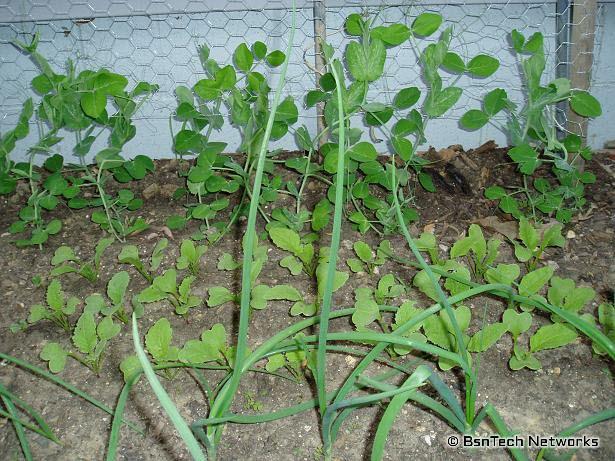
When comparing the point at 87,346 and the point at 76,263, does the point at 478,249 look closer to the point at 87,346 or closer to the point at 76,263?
the point at 87,346

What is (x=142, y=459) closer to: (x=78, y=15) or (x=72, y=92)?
(x=72, y=92)

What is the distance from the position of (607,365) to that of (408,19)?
1120 mm

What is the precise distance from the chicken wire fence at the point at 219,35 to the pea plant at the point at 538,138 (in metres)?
0.21

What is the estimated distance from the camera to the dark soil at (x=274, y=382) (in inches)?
39.6

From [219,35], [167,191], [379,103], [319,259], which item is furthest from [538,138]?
[167,191]

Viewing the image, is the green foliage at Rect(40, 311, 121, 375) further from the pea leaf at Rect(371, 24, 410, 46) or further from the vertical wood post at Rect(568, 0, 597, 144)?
the vertical wood post at Rect(568, 0, 597, 144)

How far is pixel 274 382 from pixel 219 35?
3.68 ft

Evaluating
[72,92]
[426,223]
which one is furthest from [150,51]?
[426,223]

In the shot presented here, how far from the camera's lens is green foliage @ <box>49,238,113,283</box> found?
4.58ft

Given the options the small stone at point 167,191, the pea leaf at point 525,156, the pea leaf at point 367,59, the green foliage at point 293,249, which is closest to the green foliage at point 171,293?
the green foliage at point 293,249

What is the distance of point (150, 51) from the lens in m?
1.75

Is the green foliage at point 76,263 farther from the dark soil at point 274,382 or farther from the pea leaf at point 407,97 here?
the pea leaf at point 407,97

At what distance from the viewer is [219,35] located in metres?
1.73

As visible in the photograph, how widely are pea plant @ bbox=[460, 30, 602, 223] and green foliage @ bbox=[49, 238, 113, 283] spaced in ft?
3.36
